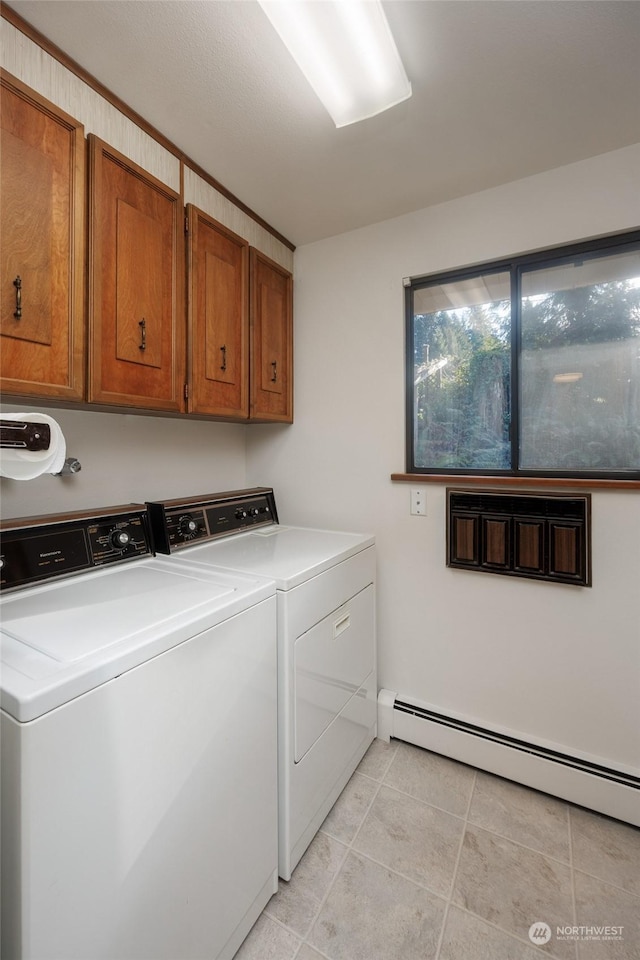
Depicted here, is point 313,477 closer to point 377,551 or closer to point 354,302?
point 377,551

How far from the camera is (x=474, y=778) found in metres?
1.74

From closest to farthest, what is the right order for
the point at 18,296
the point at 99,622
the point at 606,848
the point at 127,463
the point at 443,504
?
the point at 99,622, the point at 18,296, the point at 606,848, the point at 127,463, the point at 443,504

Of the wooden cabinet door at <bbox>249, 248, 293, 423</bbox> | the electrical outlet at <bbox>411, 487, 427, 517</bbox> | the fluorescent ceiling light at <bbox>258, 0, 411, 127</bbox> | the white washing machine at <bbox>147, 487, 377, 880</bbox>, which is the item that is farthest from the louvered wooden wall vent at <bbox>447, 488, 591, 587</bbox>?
the fluorescent ceiling light at <bbox>258, 0, 411, 127</bbox>

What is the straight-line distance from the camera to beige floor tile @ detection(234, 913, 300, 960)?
111 cm

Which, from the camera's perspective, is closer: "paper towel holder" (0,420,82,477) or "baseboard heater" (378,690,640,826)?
"paper towel holder" (0,420,82,477)

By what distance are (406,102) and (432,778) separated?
2537 mm

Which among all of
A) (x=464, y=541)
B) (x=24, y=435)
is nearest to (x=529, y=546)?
(x=464, y=541)

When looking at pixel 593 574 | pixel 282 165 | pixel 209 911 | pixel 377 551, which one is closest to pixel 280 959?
pixel 209 911

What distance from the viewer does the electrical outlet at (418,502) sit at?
6.27ft

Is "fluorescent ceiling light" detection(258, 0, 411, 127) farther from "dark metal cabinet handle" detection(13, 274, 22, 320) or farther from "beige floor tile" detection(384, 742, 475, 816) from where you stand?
"beige floor tile" detection(384, 742, 475, 816)

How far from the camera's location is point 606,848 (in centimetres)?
142

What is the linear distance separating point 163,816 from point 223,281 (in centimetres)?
177

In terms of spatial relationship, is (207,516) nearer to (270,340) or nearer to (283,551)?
(283,551)

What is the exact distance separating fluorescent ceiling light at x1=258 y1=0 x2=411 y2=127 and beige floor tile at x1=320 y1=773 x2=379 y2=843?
2.42 meters
